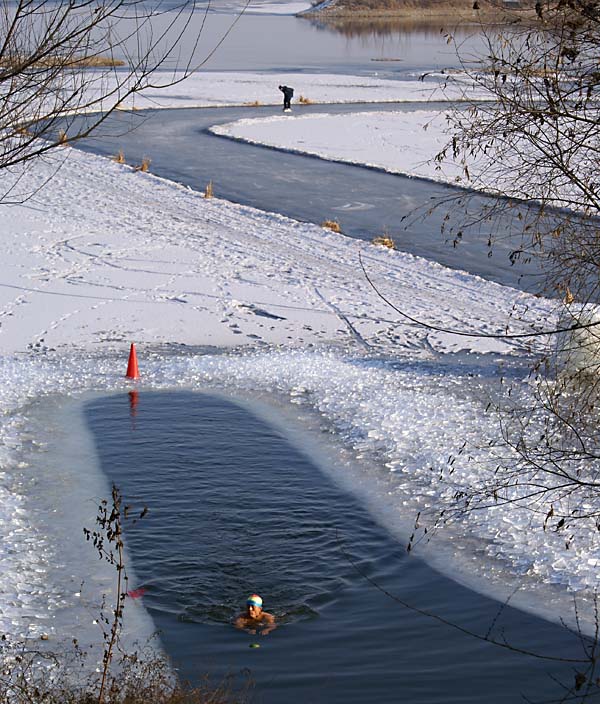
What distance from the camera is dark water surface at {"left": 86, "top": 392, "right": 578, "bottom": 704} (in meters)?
7.41

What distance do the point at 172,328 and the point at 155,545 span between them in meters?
6.99

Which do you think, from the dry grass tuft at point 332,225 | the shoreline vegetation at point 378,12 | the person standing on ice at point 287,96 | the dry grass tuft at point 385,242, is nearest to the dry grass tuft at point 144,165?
the dry grass tuft at point 332,225

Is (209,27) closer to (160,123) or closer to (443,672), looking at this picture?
(160,123)

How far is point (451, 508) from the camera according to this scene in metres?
10.2

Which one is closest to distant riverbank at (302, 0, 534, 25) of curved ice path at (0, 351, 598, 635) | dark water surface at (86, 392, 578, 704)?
curved ice path at (0, 351, 598, 635)

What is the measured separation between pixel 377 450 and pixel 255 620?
3.88 meters

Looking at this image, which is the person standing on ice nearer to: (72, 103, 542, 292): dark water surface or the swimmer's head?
Answer: (72, 103, 542, 292): dark water surface

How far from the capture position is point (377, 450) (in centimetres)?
1165

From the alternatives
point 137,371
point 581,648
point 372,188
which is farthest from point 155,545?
point 372,188

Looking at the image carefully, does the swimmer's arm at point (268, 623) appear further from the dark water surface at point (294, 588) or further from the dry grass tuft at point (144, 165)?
the dry grass tuft at point (144, 165)

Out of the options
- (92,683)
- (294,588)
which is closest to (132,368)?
(294,588)

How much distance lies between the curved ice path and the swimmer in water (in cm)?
69

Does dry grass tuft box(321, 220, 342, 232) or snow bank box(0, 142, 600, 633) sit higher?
dry grass tuft box(321, 220, 342, 232)

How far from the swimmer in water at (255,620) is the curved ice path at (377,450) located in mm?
688
